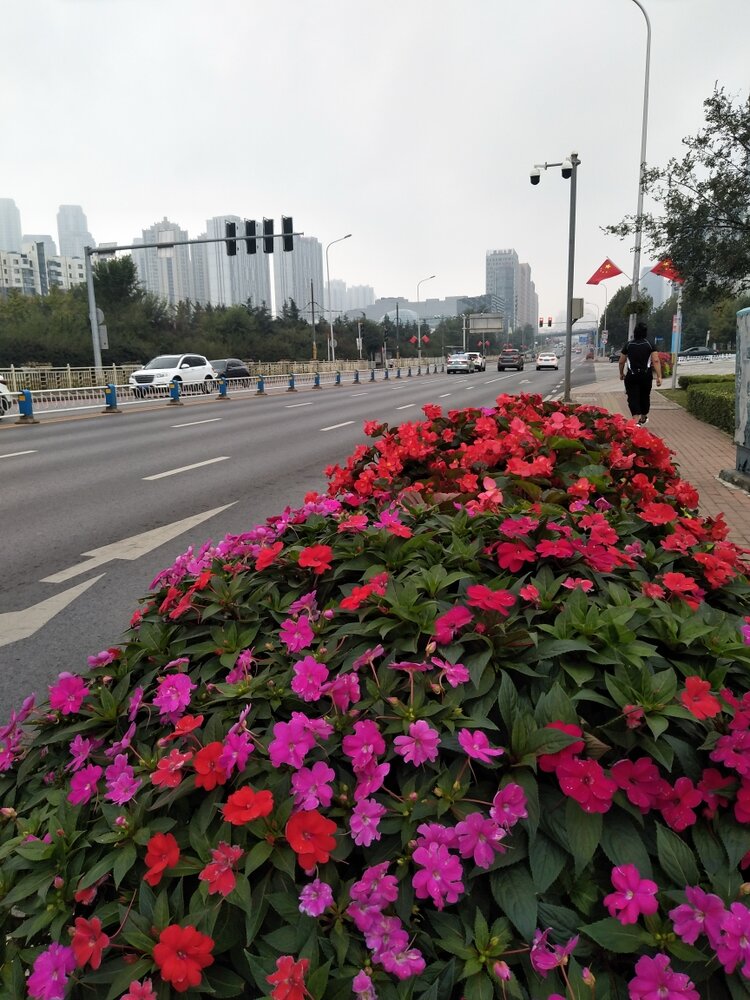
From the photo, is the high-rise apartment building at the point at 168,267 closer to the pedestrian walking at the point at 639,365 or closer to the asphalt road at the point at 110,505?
the asphalt road at the point at 110,505

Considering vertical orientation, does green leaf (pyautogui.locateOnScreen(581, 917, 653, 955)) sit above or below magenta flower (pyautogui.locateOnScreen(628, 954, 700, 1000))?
above

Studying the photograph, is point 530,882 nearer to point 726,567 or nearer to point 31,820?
point 31,820

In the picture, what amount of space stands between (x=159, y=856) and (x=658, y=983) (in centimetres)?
83

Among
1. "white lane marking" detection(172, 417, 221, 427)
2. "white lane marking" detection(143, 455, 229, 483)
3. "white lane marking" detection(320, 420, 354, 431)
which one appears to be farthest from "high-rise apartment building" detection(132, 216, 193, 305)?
"white lane marking" detection(143, 455, 229, 483)

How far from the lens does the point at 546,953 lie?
44.5 inches

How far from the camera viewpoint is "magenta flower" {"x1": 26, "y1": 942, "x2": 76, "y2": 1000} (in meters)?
1.16

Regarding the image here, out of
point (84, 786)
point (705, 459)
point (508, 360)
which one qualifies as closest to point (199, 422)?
point (705, 459)

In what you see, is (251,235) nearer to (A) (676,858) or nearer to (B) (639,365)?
(B) (639,365)

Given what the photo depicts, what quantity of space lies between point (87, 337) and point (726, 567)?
5784cm

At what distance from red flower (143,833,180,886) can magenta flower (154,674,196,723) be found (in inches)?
12.4

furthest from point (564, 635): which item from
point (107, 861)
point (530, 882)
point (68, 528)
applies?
point (68, 528)

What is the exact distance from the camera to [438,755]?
1.42 metres

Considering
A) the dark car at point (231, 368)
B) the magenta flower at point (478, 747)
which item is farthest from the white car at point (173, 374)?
the magenta flower at point (478, 747)

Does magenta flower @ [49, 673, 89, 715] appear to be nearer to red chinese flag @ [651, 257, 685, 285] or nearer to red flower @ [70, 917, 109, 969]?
red flower @ [70, 917, 109, 969]
